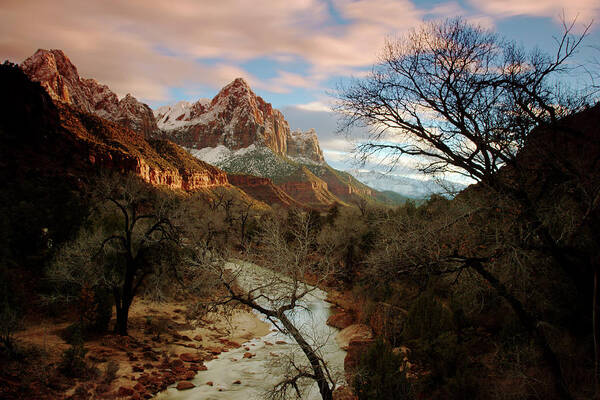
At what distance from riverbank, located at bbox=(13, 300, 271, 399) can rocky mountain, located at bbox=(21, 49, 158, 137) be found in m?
129

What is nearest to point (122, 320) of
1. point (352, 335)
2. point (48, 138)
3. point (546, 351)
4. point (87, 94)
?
point (352, 335)

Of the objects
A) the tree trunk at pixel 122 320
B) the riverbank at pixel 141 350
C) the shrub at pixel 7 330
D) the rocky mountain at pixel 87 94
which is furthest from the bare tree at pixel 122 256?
the rocky mountain at pixel 87 94

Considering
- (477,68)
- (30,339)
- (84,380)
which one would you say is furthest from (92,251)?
(477,68)

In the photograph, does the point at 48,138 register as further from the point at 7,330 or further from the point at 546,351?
the point at 546,351

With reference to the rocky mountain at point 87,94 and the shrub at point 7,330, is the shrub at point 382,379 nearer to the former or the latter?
the shrub at point 7,330

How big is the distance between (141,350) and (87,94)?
658ft

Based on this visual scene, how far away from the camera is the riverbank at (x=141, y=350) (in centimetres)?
908

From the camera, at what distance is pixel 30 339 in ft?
34.8

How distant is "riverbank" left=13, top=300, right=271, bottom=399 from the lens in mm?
9078

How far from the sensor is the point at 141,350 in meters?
12.1

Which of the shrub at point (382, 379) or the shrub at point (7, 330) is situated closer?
the shrub at point (382, 379)

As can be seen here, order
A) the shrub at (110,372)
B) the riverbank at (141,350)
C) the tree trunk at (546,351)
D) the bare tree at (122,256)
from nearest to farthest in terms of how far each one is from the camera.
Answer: the tree trunk at (546,351)
the riverbank at (141,350)
the shrub at (110,372)
the bare tree at (122,256)

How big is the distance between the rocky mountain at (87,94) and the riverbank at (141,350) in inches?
5070

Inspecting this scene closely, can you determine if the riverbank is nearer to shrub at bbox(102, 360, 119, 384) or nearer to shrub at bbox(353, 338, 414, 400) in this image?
shrub at bbox(102, 360, 119, 384)
